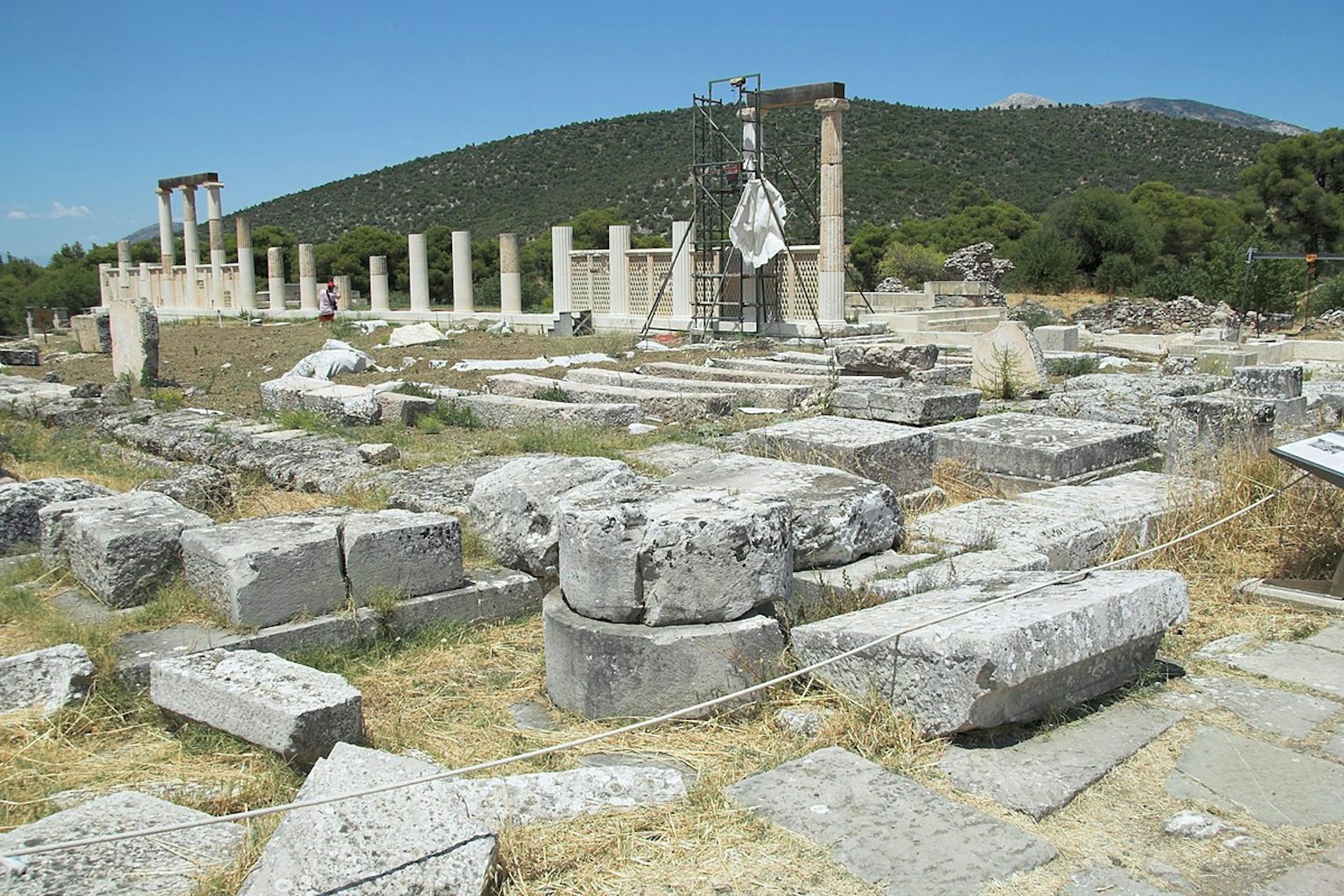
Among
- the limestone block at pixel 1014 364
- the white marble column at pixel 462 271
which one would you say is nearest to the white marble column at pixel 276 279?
the white marble column at pixel 462 271

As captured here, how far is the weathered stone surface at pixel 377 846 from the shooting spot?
2.54 metres

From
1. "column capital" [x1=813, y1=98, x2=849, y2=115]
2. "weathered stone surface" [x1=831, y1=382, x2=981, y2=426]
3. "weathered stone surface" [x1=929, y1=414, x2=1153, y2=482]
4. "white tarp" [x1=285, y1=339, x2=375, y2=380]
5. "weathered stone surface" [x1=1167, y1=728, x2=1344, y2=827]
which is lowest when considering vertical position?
"weathered stone surface" [x1=1167, y1=728, x2=1344, y2=827]

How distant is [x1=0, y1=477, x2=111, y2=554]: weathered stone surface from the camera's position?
597cm

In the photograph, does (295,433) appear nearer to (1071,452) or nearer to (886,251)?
(1071,452)

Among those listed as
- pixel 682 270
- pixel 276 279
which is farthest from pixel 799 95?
pixel 276 279

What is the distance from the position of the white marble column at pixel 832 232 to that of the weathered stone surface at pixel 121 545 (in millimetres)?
16265

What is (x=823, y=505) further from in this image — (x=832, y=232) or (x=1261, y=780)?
(x=832, y=232)

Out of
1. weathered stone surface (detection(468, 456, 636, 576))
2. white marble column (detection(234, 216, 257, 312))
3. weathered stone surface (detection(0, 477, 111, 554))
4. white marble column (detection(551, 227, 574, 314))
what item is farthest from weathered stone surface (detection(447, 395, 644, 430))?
white marble column (detection(234, 216, 257, 312))

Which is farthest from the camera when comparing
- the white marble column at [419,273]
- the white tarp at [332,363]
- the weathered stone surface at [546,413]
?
the white marble column at [419,273]

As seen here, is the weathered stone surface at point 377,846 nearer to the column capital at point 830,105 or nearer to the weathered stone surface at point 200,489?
the weathered stone surface at point 200,489

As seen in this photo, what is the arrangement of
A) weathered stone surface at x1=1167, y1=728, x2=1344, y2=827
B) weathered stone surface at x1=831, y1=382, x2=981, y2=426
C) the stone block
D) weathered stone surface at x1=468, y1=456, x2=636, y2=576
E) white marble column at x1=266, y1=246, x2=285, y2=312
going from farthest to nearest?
white marble column at x1=266, y1=246, x2=285, y2=312 → the stone block → weathered stone surface at x1=831, y1=382, x2=981, y2=426 → weathered stone surface at x1=468, y1=456, x2=636, y2=576 → weathered stone surface at x1=1167, y1=728, x2=1344, y2=827

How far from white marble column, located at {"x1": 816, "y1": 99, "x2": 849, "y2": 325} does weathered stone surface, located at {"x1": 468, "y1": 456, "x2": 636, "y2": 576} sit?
50.1 ft

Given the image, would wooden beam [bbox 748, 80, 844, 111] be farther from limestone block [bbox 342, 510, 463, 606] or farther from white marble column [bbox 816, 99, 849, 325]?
limestone block [bbox 342, 510, 463, 606]

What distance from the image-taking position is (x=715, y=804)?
3.17 m
